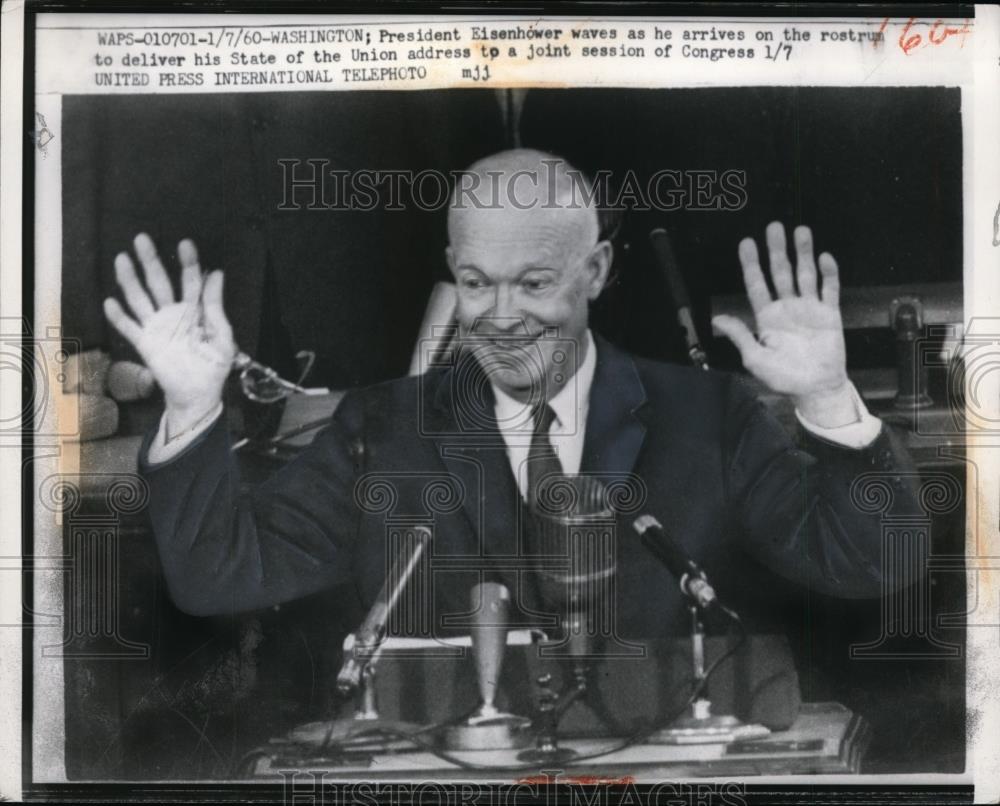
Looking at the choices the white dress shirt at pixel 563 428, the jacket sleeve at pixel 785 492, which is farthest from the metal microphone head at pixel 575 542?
the jacket sleeve at pixel 785 492

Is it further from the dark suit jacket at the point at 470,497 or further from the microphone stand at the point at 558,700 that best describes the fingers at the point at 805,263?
the microphone stand at the point at 558,700

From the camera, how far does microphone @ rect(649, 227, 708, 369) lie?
185 inches

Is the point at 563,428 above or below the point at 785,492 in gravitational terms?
above

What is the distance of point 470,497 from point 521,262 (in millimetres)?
868

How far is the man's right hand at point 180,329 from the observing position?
15.4ft

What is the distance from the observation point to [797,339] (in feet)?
15.5

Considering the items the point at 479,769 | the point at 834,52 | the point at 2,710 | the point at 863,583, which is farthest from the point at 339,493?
the point at 834,52

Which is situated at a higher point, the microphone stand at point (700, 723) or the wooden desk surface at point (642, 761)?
the microphone stand at point (700, 723)

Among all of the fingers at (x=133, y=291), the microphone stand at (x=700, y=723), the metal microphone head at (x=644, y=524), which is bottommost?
the microphone stand at (x=700, y=723)

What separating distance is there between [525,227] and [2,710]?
2577 millimetres

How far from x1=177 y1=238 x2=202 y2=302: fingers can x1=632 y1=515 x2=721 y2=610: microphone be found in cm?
180

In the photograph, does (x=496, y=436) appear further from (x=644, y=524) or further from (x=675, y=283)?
(x=675, y=283)

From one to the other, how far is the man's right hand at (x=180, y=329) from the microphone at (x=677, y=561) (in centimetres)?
162

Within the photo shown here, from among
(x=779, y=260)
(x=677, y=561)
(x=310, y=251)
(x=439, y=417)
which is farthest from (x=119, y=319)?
(x=779, y=260)
